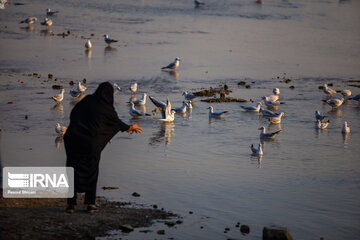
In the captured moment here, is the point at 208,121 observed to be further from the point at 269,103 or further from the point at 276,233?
the point at 276,233

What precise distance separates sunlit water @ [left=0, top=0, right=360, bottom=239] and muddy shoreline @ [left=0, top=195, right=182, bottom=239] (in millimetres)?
450

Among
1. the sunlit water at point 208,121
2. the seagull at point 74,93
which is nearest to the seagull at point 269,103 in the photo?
the sunlit water at point 208,121

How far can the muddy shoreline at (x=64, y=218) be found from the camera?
8.88 metres

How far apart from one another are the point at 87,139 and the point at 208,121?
8.41m

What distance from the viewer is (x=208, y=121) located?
58.6 feet

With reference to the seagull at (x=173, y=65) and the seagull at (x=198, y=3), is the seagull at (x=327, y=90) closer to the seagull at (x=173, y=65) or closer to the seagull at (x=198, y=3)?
the seagull at (x=173, y=65)

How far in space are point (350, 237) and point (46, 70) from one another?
1564 cm

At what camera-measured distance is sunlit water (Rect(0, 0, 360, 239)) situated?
37.3ft

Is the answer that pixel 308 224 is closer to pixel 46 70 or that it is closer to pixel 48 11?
pixel 46 70

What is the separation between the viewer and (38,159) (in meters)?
13.3

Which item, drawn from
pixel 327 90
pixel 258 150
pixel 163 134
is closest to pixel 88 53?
pixel 327 90

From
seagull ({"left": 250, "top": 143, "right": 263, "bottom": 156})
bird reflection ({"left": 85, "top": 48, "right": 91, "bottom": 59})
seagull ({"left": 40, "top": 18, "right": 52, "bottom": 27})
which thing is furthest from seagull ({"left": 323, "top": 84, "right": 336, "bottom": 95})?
seagull ({"left": 40, "top": 18, "right": 52, "bottom": 27})

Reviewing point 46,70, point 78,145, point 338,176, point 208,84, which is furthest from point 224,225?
point 46,70

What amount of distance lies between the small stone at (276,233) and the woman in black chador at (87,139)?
2.53 m
